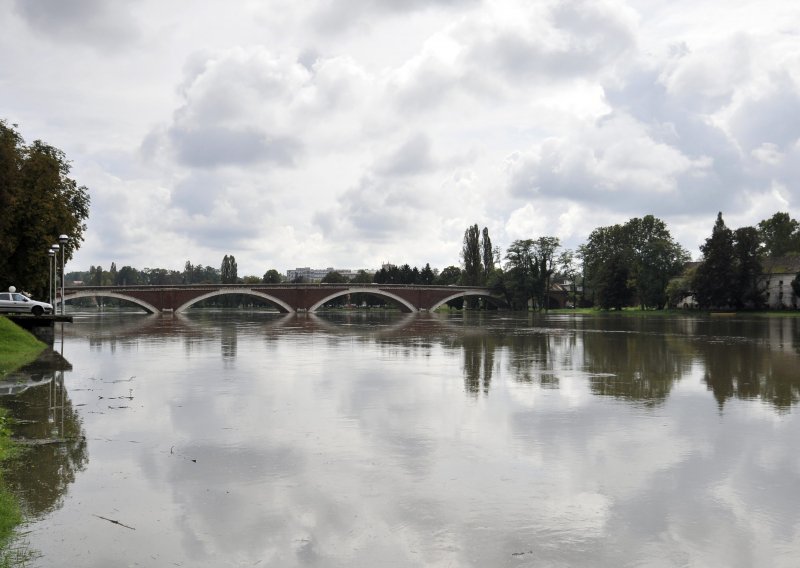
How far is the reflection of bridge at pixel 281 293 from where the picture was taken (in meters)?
102

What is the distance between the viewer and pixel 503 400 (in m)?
17.8

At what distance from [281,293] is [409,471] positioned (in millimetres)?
107263

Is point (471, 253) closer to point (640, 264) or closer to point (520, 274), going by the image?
point (520, 274)

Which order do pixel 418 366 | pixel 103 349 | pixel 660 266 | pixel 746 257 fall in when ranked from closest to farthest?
pixel 418 366
pixel 103 349
pixel 746 257
pixel 660 266

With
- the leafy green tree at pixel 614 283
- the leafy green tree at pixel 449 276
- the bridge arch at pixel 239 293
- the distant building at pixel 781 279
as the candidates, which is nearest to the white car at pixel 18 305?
the bridge arch at pixel 239 293

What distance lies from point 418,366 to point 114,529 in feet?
60.4

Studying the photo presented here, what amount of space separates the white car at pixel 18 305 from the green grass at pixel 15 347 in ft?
25.0

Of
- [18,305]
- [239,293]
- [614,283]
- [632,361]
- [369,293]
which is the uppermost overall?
[614,283]

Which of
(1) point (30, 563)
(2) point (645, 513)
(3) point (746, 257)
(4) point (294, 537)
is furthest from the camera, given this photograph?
(3) point (746, 257)

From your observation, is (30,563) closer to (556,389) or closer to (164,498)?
(164,498)

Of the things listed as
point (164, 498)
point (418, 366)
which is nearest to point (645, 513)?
point (164, 498)

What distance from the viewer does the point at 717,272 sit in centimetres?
9981

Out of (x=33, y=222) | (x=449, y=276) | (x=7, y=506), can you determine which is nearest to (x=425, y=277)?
(x=449, y=276)

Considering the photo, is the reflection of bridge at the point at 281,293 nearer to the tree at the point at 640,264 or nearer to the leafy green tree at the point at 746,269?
the tree at the point at 640,264
